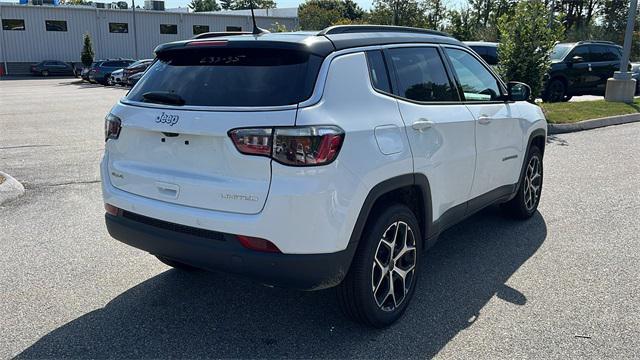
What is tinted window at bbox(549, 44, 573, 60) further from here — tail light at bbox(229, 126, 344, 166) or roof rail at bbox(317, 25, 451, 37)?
tail light at bbox(229, 126, 344, 166)

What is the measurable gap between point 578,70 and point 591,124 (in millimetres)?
4564

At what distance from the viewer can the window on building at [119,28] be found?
46.3 metres

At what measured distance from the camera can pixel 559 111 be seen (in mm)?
13289

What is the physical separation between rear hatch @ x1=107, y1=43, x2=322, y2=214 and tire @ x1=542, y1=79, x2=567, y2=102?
14.9 meters

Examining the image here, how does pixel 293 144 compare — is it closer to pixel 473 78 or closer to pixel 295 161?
pixel 295 161

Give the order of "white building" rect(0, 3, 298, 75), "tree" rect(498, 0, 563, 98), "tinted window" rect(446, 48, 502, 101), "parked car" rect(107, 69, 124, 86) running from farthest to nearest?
"white building" rect(0, 3, 298, 75), "parked car" rect(107, 69, 124, 86), "tree" rect(498, 0, 563, 98), "tinted window" rect(446, 48, 502, 101)

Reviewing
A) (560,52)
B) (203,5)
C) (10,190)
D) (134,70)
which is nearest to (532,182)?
(10,190)

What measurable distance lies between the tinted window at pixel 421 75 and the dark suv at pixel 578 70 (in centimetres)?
1272

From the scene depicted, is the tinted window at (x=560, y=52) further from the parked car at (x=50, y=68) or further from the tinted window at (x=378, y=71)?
the parked car at (x=50, y=68)

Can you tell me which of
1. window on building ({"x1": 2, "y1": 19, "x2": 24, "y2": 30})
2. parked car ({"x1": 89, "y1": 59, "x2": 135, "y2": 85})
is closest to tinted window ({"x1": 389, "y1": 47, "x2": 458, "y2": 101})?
parked car ({"x1": 89, "y1": 59, "x2": 135, "y2": 85})

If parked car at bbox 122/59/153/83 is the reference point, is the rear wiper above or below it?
above

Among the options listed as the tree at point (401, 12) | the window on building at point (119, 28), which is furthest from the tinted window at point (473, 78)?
the window on building at point (119, 28)

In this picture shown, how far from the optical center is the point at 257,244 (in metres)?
2.99

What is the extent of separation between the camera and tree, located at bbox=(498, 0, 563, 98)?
38.4 ft
